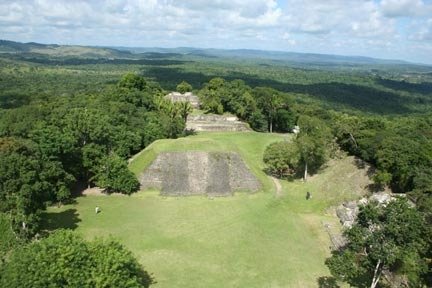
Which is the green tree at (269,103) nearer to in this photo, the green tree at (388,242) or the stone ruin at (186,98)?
the stone ruin at (186,98)

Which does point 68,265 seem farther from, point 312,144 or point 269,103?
point 269,103

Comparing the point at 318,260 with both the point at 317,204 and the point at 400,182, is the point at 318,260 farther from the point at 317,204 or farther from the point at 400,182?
the point at 400,182

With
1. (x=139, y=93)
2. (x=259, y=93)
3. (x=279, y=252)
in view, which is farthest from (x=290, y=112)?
(x=279, y=252)

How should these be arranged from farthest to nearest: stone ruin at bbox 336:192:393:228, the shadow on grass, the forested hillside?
stone ruin at bbox 336:192:393:228 < the shadow on grass < the forested hillside

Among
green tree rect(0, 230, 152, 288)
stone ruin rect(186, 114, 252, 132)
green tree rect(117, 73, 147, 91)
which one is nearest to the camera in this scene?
green tree rect(0, 230, 152, 288)

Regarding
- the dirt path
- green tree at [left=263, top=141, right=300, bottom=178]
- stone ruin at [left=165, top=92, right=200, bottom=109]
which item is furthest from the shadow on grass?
stone ruin at [left=165, top=92, right=200, bottom=109]

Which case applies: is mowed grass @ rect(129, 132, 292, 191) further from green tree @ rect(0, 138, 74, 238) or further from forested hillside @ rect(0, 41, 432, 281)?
green tree @ rect(0, 138, 74, 238)

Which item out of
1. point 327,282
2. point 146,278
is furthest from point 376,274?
point 146,278
